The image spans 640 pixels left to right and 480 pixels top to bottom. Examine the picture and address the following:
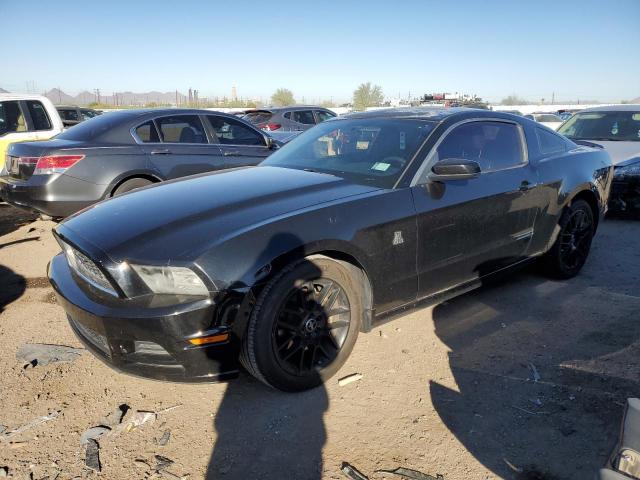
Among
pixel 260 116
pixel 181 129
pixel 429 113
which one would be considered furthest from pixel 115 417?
pixel 260 116

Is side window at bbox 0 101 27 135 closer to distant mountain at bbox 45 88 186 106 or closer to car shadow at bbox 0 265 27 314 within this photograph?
car shadow at bbox 0 265 27 314

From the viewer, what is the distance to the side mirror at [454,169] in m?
3.15

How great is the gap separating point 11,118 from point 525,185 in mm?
7081

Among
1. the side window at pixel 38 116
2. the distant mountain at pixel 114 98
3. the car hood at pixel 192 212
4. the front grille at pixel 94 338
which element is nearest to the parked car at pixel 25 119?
the side window at pixel 38 116

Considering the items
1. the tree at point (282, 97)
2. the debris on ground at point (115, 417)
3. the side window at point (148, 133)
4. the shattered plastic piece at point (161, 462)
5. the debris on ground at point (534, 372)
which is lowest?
the shattered plastic piece at point (161, 462)

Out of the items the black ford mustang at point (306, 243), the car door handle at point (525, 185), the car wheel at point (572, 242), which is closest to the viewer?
the black ford mustang at point (306, 243)

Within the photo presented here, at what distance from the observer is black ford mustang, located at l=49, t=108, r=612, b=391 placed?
2.41 metres

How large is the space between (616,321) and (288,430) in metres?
2.73

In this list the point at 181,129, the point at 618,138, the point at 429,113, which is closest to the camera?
the point at 429,113

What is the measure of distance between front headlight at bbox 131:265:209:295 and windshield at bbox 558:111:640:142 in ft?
24.5

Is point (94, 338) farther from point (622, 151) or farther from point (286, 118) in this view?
point (286, 118)

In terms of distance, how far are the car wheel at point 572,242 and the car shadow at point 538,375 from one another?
202 millimetres

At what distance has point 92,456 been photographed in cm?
235

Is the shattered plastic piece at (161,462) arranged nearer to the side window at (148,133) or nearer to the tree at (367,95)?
the side window at (148,133)
